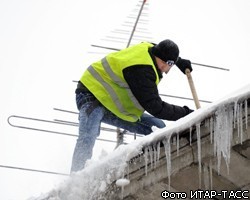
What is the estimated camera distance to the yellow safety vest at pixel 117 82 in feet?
15.1

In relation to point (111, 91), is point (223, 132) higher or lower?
higher

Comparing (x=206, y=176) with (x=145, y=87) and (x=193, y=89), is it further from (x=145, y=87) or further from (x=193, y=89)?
(x=193, y=89)

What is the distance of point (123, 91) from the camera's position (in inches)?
186

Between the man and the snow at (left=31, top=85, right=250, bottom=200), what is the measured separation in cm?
100

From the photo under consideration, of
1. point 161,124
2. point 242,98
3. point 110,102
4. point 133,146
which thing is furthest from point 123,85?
point 242,98

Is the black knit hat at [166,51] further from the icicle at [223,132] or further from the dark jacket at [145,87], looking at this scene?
the icicle at [223,132]

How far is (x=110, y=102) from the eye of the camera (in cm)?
478

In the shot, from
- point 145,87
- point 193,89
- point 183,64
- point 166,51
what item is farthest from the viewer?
point 183,64

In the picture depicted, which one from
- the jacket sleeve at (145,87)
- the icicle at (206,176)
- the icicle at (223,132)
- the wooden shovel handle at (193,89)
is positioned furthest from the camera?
the wooden shovel handle at (193,89)

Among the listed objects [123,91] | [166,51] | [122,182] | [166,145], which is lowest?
[122,182]

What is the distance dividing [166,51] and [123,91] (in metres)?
0.49

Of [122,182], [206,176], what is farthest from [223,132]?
[122,182]

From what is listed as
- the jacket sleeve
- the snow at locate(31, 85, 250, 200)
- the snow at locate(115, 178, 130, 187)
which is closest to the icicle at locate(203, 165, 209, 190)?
the snow at locate(31, 85, 250, 200)

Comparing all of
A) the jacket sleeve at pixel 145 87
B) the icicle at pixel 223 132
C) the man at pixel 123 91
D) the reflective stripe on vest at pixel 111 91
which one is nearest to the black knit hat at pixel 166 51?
the man at pixel 123 91
